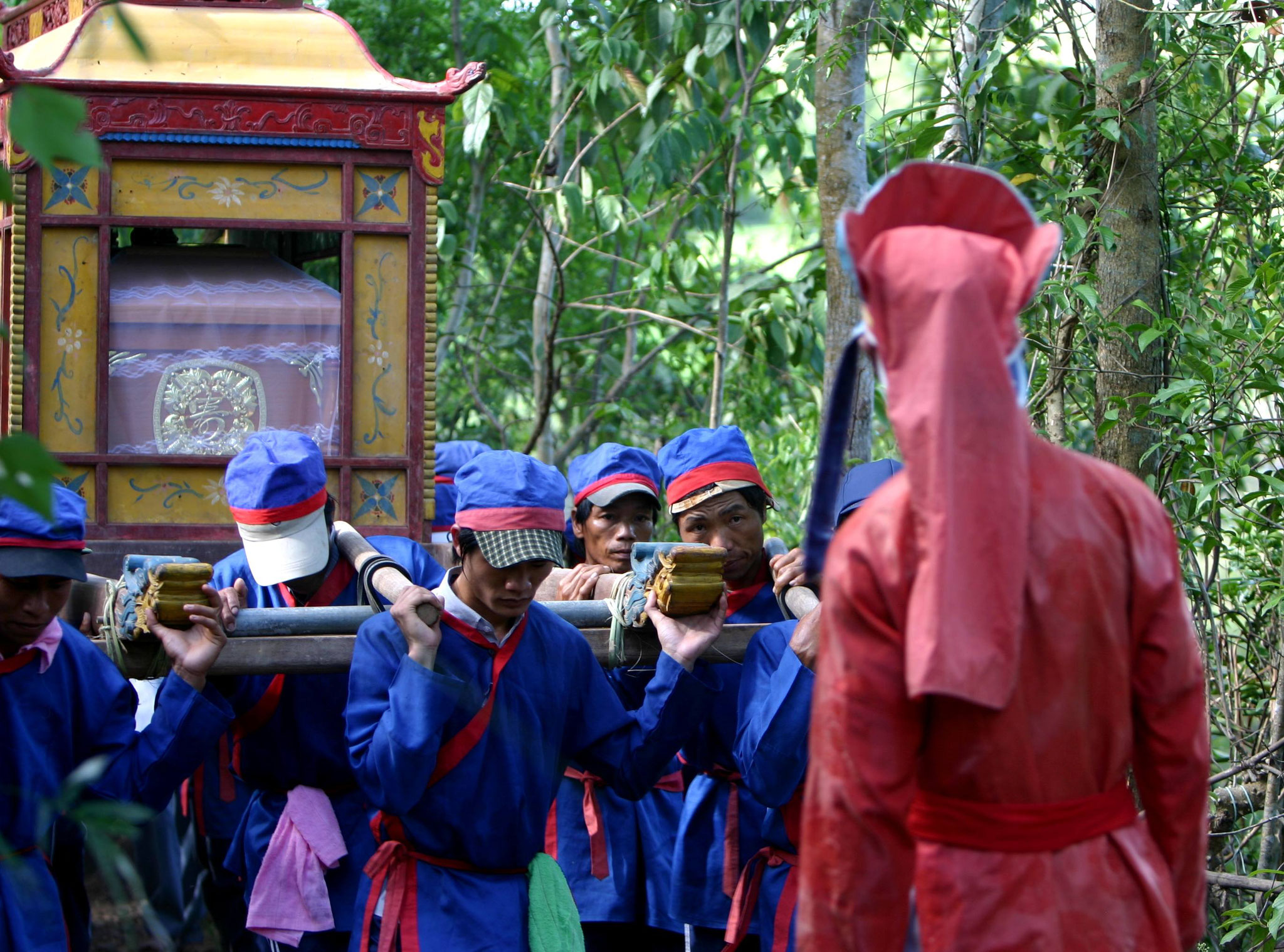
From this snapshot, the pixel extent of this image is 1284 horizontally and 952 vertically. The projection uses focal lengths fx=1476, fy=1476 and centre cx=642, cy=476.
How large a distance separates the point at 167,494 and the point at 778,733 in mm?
2283

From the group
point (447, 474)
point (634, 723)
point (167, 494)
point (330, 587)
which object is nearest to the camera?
point (634, 723)

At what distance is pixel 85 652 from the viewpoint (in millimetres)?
3189

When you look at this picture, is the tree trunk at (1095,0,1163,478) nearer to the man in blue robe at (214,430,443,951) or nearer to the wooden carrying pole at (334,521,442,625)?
the wooden carrying pole at (334,521,442,625)

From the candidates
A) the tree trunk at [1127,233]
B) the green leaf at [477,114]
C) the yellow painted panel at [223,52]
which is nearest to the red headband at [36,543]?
the yellow painted panel at [223,52]

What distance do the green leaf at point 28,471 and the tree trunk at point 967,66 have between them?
3.44 metres

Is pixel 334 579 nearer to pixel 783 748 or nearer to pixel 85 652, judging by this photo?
pixel 85 652

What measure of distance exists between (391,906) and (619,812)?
1.18m

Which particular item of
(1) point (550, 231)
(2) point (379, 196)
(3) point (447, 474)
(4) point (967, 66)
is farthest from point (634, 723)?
(1) point (550, 231)

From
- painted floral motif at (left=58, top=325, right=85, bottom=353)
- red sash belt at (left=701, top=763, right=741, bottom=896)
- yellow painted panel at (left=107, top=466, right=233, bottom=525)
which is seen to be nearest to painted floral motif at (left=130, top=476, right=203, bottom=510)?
yellow painted panel at (left=107, top=466, right=233, bottom=525)

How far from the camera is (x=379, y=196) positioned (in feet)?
15.1

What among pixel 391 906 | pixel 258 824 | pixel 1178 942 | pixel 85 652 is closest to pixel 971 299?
pixel 1178 942

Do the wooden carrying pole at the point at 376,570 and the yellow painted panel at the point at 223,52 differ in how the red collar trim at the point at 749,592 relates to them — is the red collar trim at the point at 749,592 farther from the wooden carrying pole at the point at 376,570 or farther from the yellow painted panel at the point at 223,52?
the yellow painted panel at the point at 223,52

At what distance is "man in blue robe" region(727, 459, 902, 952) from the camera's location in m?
3.01

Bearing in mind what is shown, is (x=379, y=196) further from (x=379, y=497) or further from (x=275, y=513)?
(x=275, y=513)
